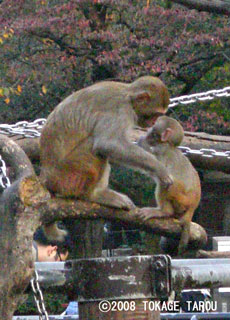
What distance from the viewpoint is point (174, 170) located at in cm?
337

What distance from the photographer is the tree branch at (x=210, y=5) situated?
22.5 ft

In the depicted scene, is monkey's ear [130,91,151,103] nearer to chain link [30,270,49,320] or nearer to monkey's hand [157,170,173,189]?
monkey's hand [157,170,173,189]

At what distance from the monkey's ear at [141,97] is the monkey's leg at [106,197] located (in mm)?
284

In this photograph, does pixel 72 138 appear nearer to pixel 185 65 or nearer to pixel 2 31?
pixel 2 31

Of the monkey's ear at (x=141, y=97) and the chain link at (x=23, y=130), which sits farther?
the chain link at (x=23, y=130)

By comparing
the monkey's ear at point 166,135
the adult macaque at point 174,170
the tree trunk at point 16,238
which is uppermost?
the tree trunk at point 16,238

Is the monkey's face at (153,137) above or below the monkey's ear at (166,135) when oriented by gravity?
below

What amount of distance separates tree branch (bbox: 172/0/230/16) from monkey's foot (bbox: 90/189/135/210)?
168 inches

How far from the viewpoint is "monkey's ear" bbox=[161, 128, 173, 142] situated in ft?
10.7

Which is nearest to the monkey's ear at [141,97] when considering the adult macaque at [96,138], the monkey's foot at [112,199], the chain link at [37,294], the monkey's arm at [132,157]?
the adult macaque at [96,138]

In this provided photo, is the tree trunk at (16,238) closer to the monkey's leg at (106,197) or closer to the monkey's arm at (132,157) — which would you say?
the monkey's leg at (106,197)

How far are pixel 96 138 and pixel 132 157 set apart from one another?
17 cm

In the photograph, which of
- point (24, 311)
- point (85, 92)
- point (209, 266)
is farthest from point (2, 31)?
point (209, 266)

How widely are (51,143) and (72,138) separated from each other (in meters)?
0.09
